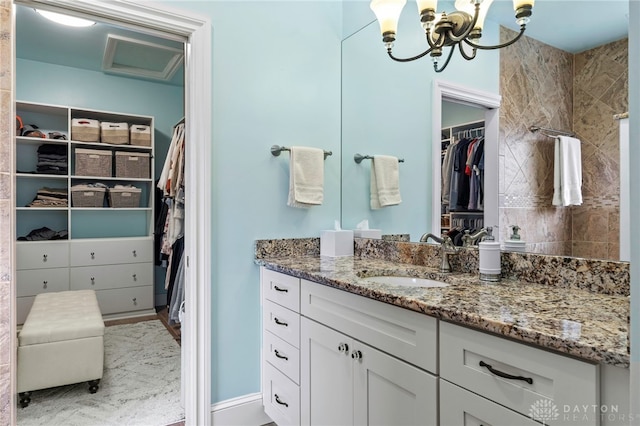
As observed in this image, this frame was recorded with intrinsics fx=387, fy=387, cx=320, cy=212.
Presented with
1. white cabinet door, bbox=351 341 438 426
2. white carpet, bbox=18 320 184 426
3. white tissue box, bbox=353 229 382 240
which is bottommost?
white carpet, bbox=18 320 184 426

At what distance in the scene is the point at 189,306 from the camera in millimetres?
1907

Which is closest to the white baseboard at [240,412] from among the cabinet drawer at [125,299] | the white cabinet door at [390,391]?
the white cabinet door at [390,391]

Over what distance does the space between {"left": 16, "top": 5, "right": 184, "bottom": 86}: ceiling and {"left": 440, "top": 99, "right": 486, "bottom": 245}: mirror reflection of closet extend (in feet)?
7.87

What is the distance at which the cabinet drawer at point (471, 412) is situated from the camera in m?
0.89

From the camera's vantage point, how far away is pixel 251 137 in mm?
2061

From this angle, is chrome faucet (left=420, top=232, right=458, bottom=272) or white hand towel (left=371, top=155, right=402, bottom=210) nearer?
chrome faucet (left=420, top=232, right=458, bottom=272)

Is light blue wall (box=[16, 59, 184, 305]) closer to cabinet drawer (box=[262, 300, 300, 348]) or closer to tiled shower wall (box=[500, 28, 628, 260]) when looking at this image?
cabinet drawer (box=[262, 300, 300, 348])

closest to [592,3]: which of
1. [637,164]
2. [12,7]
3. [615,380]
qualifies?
[637,164]

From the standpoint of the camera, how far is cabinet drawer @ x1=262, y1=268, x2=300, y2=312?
1741 millimetres

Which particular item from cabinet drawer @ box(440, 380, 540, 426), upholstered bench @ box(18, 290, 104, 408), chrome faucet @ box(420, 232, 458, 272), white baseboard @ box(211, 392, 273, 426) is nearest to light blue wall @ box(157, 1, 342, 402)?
white baseboard @ box(211, 392, 273, 426)

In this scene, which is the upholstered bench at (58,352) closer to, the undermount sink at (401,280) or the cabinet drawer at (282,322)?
the cabinet drawer at (282,322)

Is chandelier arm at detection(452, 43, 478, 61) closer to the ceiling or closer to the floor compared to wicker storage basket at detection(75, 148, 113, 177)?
closer to the ceiling

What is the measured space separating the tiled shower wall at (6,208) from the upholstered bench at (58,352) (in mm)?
745

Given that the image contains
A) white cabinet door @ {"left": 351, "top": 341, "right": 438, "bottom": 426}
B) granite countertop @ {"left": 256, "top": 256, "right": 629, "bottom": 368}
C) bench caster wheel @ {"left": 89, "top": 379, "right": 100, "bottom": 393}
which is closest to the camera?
granite countertop @ {"left": 256, "top": 256, "right": 629, "bottom": 368}
